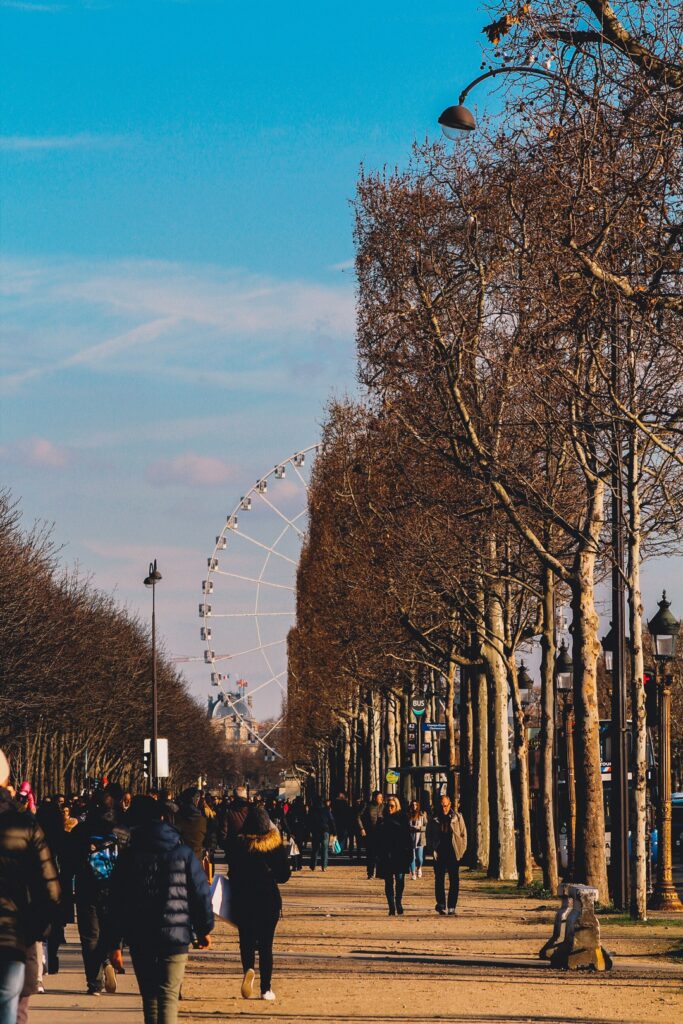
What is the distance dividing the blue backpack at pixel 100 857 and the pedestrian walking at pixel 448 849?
11.0 meters

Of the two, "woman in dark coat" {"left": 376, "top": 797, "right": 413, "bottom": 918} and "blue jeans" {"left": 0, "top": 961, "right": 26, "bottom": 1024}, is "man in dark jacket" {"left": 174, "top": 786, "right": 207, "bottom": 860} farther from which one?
"blue jeans" {"left": 0, "top": 961, "right": 26, "bottom": 1024}

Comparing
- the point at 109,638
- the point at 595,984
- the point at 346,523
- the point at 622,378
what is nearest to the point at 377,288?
the point at 622,378

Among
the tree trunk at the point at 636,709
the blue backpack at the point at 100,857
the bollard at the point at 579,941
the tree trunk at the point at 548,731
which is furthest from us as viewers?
the tree trunk at the point at 548,731

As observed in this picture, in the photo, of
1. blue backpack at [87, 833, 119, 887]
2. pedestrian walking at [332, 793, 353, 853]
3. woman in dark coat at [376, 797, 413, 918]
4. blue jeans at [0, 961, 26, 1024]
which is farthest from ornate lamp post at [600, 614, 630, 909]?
pedestrian walking at [332, 793, 353, 853]

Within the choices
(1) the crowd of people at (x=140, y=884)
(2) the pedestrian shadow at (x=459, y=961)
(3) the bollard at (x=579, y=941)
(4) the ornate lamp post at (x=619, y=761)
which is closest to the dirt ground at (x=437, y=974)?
(2) the pedestrian shadow at (x=459, y=961)

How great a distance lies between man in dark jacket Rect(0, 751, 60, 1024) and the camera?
27.4 feet

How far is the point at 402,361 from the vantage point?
Answer: 31750 mm

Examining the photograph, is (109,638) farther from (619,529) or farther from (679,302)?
(679,302)

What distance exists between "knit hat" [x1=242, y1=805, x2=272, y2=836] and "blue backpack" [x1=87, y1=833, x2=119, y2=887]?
148cm

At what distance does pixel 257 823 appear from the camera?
16.1 m

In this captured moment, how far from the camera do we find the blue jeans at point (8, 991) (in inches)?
328

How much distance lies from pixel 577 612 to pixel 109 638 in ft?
181

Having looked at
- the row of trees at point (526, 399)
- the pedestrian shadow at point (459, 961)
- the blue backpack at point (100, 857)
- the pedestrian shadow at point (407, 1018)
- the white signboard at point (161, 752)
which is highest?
the row of trees at point (526, 399)

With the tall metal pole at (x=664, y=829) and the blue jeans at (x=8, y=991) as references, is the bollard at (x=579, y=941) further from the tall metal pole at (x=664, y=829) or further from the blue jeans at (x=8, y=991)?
the blue jeans at (x=8, y=991)
